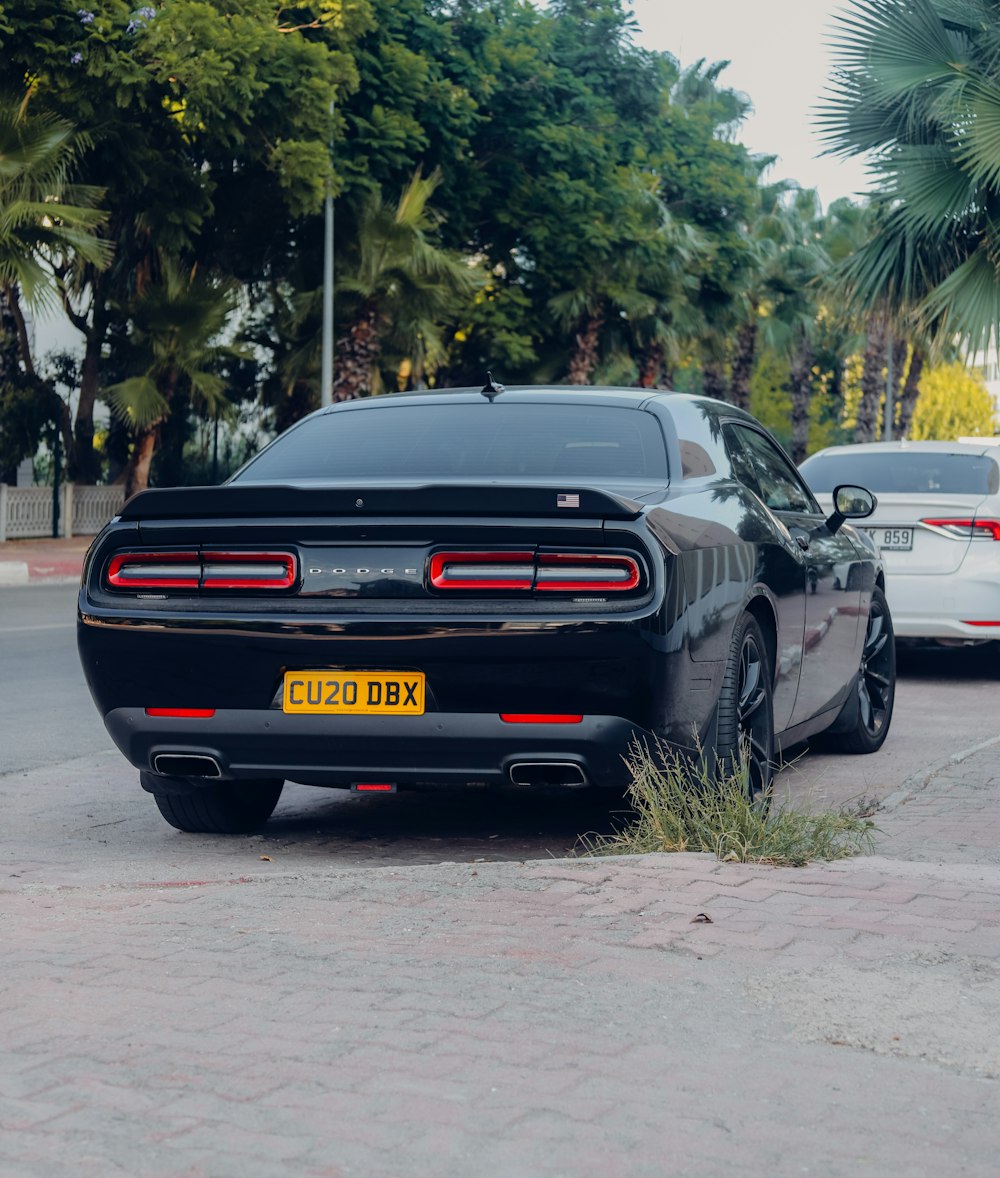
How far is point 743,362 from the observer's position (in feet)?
178

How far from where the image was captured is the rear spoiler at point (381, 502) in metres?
5.13

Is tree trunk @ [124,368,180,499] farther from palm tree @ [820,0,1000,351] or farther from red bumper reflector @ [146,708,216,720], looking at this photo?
red bumper reflector @ [146,708,216,720]

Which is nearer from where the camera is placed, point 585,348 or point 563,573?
point 563,573

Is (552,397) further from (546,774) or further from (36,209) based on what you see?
(36,209)

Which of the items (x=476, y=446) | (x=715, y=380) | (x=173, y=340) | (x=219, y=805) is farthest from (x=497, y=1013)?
(x=715, y=380)

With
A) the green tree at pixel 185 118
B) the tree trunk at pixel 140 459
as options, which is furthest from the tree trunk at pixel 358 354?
the tree trunk at pixel 140 459

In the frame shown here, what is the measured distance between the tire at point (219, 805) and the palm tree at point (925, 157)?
48.7 feet

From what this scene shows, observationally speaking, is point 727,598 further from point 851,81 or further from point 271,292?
Result: point 271,292

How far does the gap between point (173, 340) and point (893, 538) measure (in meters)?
18.7

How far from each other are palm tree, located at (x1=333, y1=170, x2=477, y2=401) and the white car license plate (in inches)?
772

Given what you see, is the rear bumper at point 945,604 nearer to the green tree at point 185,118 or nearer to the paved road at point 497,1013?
the paved road at point 497,1013

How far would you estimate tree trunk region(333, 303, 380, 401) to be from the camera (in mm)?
31062

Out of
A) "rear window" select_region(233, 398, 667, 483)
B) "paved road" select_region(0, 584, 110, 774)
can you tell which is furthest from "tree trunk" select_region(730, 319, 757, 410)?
"rear window" select_region(233, 398, 667, 483)

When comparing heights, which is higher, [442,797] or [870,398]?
[870,398]
